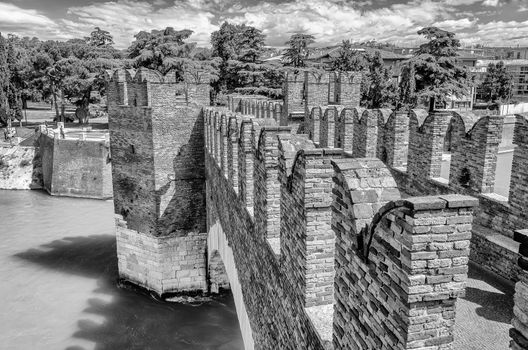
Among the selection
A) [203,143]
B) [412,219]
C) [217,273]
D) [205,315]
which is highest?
[412,219]

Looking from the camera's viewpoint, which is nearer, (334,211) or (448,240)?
(448,240)

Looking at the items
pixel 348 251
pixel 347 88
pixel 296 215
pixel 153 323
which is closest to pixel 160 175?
pixel 153 323

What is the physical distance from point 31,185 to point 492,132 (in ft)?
104

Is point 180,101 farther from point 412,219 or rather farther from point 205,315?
point 412,219

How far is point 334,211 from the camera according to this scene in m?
3.15

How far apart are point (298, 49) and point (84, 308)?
25194mm

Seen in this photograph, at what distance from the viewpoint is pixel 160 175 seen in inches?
554

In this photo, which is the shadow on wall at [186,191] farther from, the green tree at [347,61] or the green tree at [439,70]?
the green tree at [347,61]

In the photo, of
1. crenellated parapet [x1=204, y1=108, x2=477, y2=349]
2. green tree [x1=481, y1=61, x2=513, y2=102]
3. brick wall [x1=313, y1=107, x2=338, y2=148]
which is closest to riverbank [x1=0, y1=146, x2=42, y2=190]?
brick wall [x1=313, y1=107, x2=338, y2=148]

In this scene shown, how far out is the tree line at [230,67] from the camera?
940 inches

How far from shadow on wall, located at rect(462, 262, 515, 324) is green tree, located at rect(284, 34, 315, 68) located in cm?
3006

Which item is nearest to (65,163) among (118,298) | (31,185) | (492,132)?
(31,185)

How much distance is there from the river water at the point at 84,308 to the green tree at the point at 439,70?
15.6 m

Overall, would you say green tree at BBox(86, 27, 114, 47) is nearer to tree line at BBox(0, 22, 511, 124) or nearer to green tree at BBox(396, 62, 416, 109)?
tree line at BBox(0, 22, 511, 124)
